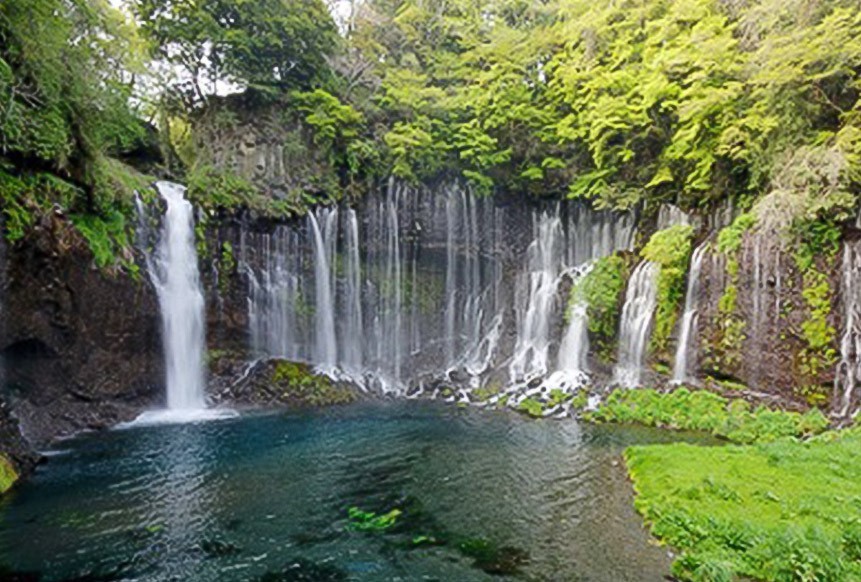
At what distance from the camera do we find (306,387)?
20.7 m

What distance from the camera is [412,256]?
25.9 metres

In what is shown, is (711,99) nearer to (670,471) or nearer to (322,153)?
(670,471)

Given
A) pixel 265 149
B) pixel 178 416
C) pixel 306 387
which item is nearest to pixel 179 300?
pixel 178 416

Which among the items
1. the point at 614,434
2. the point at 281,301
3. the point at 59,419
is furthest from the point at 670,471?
the point at 281,301

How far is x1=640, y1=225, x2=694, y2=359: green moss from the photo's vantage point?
19.3m

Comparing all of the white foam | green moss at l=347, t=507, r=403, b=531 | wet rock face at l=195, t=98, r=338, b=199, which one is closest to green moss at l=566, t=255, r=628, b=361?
wet rock face at l=195, t=98, r=338, b=199

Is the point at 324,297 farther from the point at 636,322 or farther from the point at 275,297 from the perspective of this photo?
the point at 636,322

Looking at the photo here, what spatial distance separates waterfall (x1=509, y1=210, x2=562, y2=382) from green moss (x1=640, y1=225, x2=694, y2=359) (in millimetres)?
4659

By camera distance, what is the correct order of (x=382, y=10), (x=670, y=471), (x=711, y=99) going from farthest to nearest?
(x=382, y=10)
(x=711, y=99)
(x=670, y=471)

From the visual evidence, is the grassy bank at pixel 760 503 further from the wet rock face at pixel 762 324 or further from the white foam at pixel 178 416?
the white foam at pixel 178 416

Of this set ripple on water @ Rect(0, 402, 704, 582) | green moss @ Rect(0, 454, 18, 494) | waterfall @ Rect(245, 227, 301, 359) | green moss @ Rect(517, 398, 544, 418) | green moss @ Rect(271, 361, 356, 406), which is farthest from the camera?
waterfall @ Rect(245, 227, 301, 359)

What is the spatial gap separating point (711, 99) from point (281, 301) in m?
16.9

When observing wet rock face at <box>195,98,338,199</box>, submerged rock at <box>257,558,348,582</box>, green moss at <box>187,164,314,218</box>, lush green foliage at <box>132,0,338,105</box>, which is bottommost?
submerged rock at <box>257,558,348,582</box>

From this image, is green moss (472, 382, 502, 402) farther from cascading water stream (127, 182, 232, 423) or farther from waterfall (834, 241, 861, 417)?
waterfall (834, 241, 861, 417)
